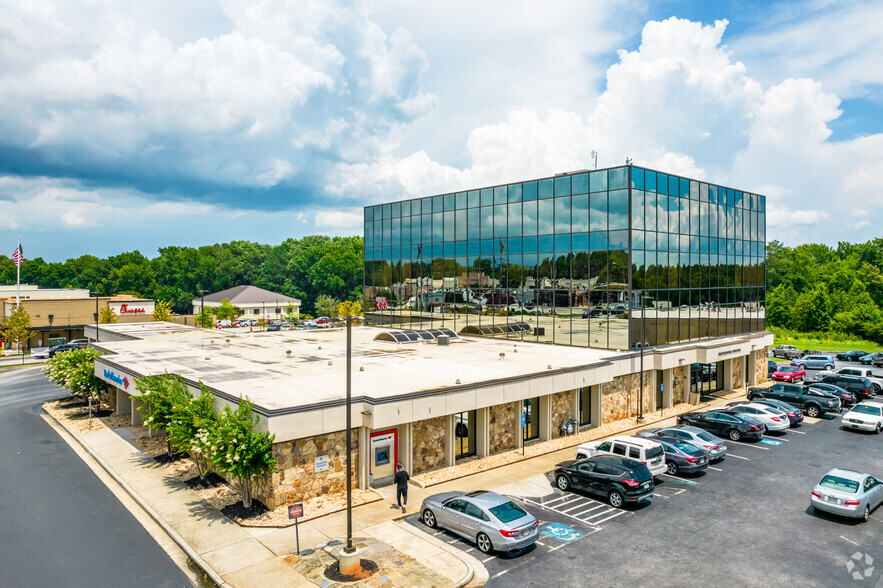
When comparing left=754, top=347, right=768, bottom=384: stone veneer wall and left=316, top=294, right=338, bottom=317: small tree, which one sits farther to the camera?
left=316, top=294, right=338, bottom=317: small tree

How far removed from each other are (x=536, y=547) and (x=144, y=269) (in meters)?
A: 159

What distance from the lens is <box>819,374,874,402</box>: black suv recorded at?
42.0m

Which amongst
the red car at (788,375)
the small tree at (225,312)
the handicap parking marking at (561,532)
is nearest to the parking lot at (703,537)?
the handicap parking marking at (561,532)

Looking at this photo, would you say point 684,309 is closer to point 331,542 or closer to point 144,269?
point 331,542

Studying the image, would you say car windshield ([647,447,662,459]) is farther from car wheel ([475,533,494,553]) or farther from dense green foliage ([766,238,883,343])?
dense green foliage ([766,238,883,343])

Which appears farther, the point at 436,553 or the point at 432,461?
the point at 432,461

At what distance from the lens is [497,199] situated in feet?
152

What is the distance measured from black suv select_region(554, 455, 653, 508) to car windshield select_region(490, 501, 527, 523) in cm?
518

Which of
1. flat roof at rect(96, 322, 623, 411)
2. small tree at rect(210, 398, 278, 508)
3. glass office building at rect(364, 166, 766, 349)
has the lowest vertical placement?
small tree at rect(210, 398, 278, 508)

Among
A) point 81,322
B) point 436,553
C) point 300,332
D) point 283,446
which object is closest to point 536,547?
point 436,553

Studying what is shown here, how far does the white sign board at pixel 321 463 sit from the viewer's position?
2080 cm

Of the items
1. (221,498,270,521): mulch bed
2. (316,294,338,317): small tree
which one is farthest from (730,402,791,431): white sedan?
(316,294,338,317): small tree

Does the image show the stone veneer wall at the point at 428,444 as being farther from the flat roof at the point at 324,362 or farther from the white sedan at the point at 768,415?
the white sedan at the point at 768,415

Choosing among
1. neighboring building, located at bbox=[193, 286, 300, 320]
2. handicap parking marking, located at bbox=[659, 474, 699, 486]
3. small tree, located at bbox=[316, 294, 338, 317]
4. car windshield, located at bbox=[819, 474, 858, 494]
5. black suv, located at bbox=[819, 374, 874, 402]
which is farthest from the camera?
small tree, located at bbox=[316, 294, 338, 317]
